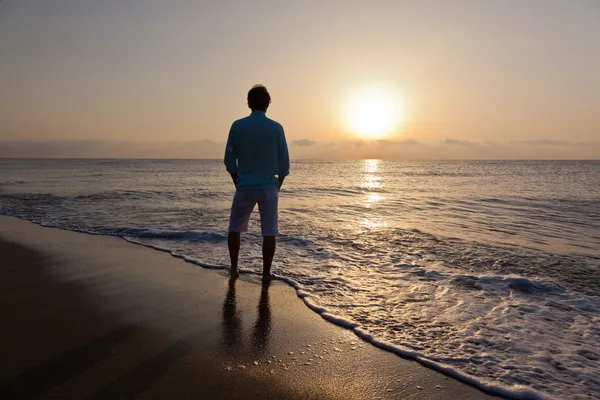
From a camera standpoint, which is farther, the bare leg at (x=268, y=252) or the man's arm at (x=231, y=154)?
the bare leg at (x=268, y=252)

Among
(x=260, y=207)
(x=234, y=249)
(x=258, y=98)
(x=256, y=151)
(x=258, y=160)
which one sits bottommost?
(x=234, y=249)

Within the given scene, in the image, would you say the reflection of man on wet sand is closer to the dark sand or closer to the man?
the dark sand

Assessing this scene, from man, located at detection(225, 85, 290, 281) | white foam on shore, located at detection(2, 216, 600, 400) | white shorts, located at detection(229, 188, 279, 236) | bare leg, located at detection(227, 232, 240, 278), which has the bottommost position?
white foam on shore, located at detection(2, 216, 600, 400)

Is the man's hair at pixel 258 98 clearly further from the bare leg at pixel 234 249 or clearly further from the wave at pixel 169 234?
the wave at pixel 169 234

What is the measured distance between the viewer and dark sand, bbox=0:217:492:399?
2246 mm

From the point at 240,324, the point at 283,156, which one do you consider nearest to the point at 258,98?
the point at 283,156

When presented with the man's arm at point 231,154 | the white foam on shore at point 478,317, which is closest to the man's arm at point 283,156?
the man's arm at point 231,154

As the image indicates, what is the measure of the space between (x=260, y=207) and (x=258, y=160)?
1.89 ft

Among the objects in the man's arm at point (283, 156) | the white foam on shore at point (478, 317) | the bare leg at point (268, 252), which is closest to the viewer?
the white foam on shore at point (478, 317)

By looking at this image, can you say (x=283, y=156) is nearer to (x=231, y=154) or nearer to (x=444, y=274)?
(x=231, y=154)

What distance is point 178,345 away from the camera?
279 cm

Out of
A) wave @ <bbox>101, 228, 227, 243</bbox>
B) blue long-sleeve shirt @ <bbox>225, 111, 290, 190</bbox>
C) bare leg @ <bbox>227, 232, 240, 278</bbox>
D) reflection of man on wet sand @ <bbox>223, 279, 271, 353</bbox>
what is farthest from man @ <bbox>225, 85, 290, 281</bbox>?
wave @ <bbox>101, 228, 227, 243</bbox>

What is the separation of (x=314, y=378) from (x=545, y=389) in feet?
5.18

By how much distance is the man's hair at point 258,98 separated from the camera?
4.34 m
